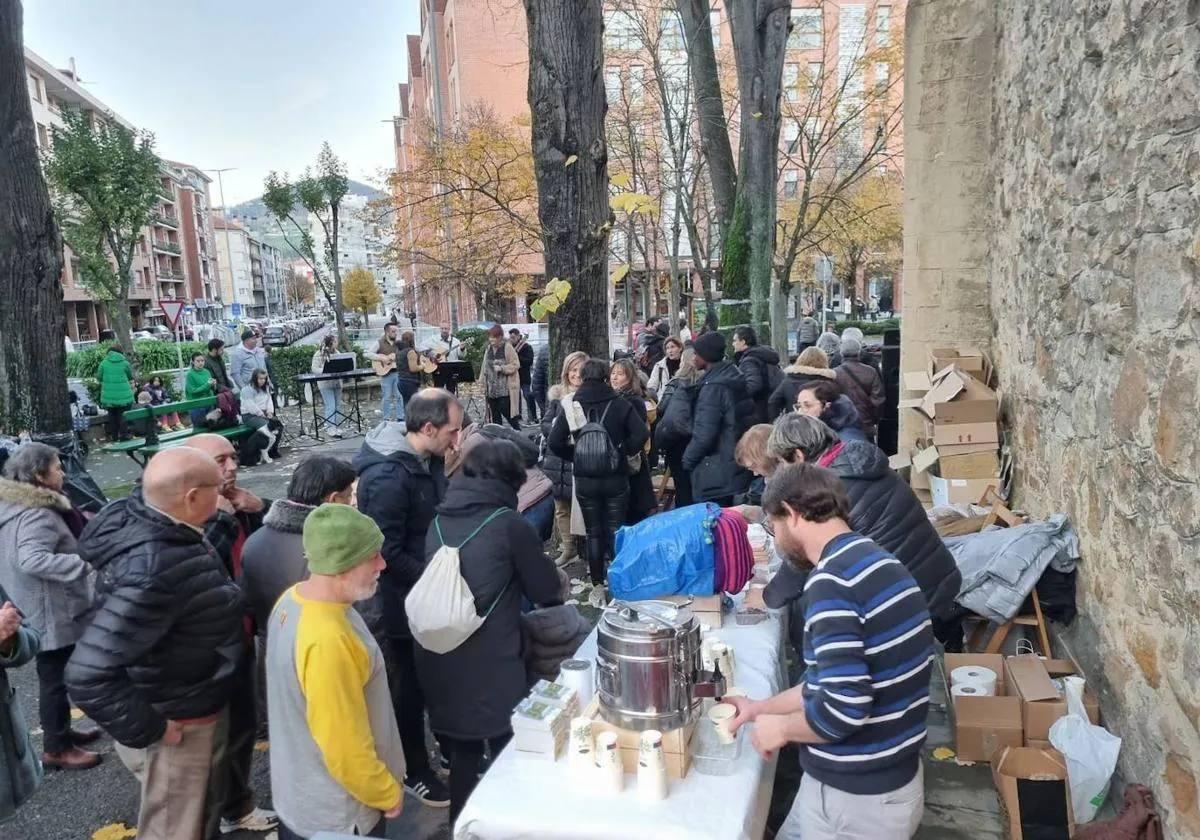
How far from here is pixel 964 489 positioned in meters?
5.86

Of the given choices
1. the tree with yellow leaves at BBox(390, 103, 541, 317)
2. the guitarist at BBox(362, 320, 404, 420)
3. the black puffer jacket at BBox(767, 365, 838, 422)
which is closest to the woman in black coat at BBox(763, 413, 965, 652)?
the black puffer jacket at BBox(767, 365, 838, 422)

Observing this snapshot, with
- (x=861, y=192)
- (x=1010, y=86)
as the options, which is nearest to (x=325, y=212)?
(x=861, y=192)

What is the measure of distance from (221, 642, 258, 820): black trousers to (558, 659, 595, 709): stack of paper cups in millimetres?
1262

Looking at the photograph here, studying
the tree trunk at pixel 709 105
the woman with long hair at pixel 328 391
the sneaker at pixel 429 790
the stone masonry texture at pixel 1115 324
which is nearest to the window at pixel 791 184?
the tree trunk at pixel 709 105

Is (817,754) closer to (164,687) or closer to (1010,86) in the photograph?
(164,687)

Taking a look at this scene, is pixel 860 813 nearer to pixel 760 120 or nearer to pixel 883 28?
pixel 760 120

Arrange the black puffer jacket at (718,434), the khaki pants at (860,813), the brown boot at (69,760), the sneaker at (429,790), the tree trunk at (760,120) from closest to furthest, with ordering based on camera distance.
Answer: the khaki pants at (860,813) < the sneaker at (429,790) < the brown boot at (69,760) < the black puffer jacket at (718,434) < the tree trunk at (760,120)

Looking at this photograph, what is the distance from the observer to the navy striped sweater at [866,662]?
2.06 metres

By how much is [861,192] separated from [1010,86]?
2087 cm

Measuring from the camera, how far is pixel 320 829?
8.20 ft

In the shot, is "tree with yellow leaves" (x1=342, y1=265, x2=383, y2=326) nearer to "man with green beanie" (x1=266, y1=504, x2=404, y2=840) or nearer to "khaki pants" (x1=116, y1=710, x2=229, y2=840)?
"khaki pants" (x1=116, y1=710, x2=229, y2=840)

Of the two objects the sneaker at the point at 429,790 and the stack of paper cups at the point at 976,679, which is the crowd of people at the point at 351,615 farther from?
the stack of paper cups at the point at 976,679

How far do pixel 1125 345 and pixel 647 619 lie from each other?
95.8 inches

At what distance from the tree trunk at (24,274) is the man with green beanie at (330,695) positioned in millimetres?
7194
